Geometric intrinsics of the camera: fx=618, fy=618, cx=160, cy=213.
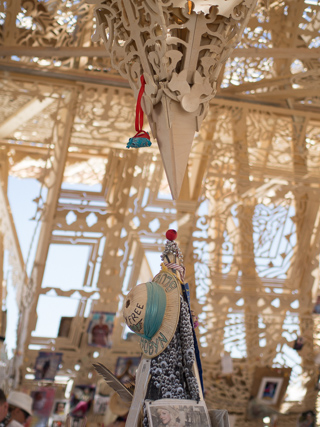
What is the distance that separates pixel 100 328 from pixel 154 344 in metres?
2.64

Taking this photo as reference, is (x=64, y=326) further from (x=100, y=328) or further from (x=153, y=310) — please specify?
(x=153, y=310)

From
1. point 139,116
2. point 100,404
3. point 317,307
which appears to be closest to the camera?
point 139,116

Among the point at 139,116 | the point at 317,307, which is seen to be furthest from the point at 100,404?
the point at 139,116

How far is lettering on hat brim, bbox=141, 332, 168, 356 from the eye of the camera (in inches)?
88.0

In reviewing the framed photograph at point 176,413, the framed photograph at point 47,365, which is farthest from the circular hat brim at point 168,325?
the framed photograph at point 47,365

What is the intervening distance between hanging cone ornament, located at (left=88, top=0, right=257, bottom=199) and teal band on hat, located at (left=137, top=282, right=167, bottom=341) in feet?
1.15

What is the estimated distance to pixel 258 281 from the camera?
502cm

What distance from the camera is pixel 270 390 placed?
5.29m

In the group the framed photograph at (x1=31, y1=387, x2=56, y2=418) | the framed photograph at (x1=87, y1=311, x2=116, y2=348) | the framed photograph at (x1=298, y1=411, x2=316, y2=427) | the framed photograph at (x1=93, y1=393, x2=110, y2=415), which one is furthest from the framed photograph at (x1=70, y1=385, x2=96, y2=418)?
the framed photograph at (x1=298, y1=411, x2=316, y2=427)

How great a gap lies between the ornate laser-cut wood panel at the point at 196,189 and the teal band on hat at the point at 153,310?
231 cm

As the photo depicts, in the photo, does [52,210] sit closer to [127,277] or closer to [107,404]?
[127,277]

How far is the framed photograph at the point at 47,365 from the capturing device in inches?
187

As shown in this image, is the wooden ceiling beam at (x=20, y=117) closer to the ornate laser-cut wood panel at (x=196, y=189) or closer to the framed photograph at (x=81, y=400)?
the ornate laser-cut wood panel at (x=196, y=189)

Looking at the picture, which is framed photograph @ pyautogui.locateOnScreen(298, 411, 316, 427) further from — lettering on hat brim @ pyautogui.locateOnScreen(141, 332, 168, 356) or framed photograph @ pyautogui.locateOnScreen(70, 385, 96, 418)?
lettering on hat brim @ pyautogui.locateOnScreen(141, 332, 168, 356)
